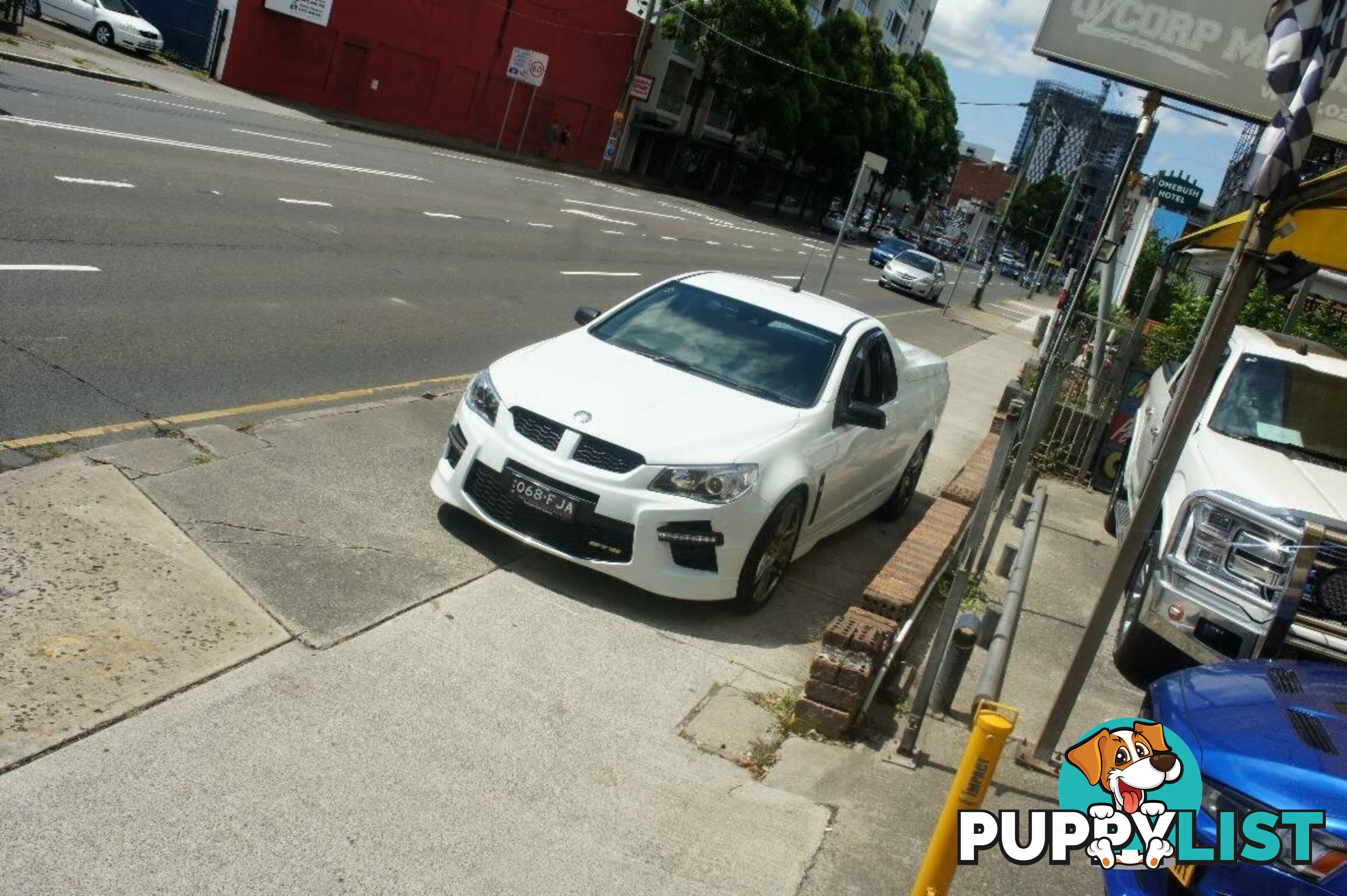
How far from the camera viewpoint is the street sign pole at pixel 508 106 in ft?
161

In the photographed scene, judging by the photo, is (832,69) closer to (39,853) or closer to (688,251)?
(688,251)

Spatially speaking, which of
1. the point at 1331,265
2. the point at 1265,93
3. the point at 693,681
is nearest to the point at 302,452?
the point at 693,681

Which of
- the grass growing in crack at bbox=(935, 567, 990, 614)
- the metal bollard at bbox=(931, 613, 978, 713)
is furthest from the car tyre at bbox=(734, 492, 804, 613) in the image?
the metal bollard at bbox=(931, 613, 978, 713)

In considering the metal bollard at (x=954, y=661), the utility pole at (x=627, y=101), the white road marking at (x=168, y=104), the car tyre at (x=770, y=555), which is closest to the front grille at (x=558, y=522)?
the car tyre at (x=770, y=555)

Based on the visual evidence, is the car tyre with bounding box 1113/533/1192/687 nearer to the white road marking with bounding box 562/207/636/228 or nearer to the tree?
the white road marking with bounding box 562/207/636/228

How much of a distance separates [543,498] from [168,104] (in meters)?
23.8

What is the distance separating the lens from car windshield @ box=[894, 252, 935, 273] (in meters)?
40.1

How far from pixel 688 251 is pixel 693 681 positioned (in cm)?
2475

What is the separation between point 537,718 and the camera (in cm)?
529

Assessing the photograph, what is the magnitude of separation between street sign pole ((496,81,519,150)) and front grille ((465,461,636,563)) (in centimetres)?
4375

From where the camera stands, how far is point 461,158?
1496 inches

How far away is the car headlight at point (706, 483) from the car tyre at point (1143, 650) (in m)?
2.60

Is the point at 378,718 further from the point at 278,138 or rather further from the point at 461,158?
the point at 461,158

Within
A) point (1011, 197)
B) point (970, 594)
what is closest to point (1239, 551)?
point (970, 594)
